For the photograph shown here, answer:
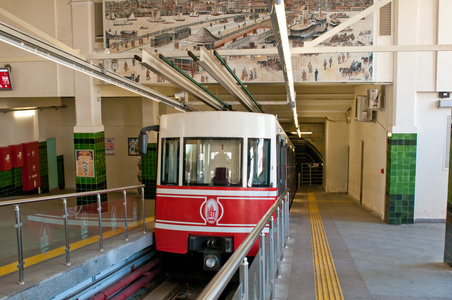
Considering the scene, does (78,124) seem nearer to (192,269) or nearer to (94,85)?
(94,85)

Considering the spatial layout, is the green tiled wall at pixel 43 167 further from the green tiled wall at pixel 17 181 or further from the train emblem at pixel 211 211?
the train emblem at pixel 211 211

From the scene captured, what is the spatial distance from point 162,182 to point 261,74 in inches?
191

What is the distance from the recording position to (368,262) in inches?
257

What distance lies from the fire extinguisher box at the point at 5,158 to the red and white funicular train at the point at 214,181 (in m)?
7.63

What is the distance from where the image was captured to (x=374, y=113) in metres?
12.0

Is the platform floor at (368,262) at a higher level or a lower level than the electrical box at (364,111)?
lower

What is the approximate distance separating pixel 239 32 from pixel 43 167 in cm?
821

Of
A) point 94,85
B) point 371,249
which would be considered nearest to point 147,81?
point 94,85

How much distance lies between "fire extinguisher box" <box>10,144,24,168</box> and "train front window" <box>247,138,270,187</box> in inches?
361

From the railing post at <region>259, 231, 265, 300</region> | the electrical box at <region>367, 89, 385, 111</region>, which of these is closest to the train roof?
the railing post at <region>259, 231, 265, 300</region>

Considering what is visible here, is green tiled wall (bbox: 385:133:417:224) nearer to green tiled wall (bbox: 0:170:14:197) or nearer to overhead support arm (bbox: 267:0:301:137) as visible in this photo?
overhead support arm (bbox: 267:0:301:137)

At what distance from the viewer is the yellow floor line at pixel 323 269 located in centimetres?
505

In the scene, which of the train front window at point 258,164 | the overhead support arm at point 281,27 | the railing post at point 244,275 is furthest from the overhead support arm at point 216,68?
the railing post at point 244,275

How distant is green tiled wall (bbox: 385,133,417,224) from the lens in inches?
405
